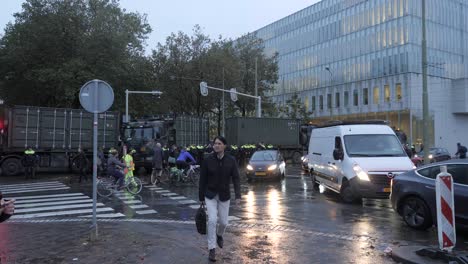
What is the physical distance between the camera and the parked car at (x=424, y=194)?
345 inches

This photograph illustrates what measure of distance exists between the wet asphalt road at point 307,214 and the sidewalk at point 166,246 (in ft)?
1.01

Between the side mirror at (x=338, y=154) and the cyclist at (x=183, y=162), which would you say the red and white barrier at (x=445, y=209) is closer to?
the side mirror at (x=338, y=154)

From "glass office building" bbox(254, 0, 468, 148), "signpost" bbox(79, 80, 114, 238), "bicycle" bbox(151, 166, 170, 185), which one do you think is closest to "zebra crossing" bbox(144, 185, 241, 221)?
"bicycle" bbox(151, 166, 170, 185)

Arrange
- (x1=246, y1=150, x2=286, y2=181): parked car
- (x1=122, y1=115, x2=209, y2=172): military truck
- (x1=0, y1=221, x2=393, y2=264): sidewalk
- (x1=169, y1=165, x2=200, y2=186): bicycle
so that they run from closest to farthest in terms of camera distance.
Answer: (x1=0, y1=221, x2=393, y2=264): sidewalk
(x1=169, y1=165, x2=200, y2=186): bicycle
(x1=246, y1=150, x2=286, y2=181): parked car
(x1=122, y1=115, x2=209, y2=172): military truck

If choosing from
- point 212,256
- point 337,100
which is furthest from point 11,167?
point 337,100

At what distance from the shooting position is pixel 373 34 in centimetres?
6456

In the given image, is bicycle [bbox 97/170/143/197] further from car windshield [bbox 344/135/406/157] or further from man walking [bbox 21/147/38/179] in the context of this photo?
man walking [bbox 21/147/38/179]

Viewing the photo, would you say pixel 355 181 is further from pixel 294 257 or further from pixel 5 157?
pixel 5 157

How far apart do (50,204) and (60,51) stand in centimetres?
2437

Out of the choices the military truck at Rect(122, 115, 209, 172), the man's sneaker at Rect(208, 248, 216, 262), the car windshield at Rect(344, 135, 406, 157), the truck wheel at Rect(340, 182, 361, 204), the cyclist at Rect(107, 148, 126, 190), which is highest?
the military truck at Rect(122, 115, 209, 172)

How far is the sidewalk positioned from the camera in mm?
7207

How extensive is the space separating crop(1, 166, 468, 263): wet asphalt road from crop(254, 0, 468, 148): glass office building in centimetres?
4607

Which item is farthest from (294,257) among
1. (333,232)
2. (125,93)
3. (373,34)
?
(373,34)

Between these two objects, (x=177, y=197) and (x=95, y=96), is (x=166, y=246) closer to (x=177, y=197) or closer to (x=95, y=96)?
(x=95, y=96)
